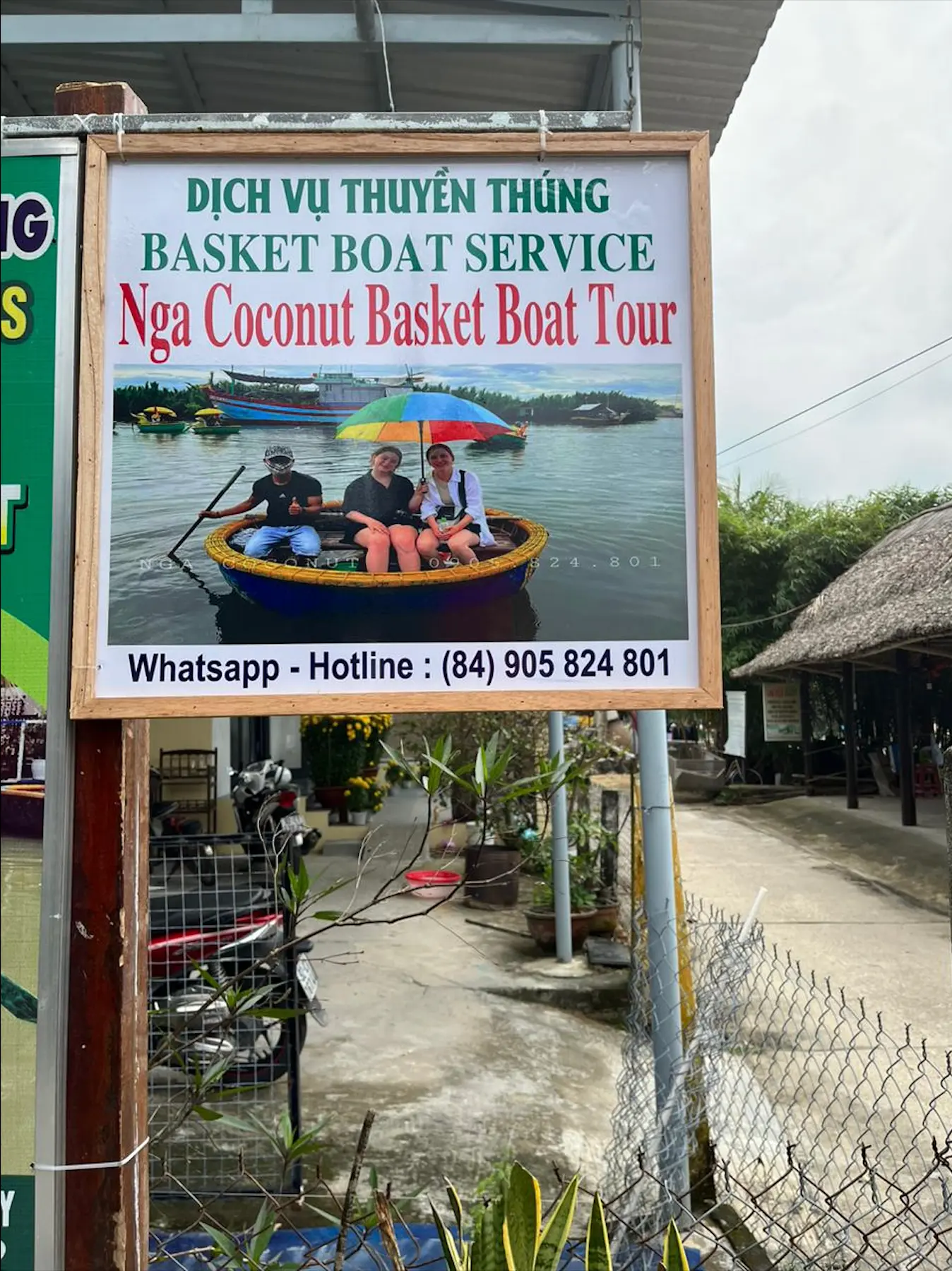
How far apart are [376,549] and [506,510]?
23cm

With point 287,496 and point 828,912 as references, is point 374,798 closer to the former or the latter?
point 828,912

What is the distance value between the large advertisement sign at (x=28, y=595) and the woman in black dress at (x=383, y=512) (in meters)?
0.49

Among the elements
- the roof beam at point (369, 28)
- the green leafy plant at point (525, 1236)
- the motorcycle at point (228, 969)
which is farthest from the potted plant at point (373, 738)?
the green leafy plant at point (525, 1236)

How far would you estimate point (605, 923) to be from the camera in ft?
20.0

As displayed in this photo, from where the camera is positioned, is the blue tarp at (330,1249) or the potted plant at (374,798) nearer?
the blue tarp at (330,1249)

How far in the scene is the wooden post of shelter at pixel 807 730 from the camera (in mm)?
3139

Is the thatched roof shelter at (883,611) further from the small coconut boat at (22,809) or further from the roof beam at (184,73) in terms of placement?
the roof beam at (184,73)

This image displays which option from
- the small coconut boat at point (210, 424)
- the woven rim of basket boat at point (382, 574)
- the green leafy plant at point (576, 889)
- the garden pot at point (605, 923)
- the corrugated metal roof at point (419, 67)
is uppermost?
the corrugated metal roof at point (419, 67)

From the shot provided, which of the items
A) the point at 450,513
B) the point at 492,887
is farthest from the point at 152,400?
the point at 492,887

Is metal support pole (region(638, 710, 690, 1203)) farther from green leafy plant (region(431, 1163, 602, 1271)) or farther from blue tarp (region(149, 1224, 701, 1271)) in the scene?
green leafy plant (region(431, 1163, 602, 1271))

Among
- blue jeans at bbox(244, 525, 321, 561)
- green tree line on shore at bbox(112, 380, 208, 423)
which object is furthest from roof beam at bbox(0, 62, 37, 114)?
Result: blue jeans at bbox(244, 525, 321, 561)

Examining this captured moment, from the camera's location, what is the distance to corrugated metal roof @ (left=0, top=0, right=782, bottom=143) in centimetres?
315

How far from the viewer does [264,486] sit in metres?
1.57

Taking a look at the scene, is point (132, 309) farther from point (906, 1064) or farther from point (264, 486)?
point (906, 1064)
